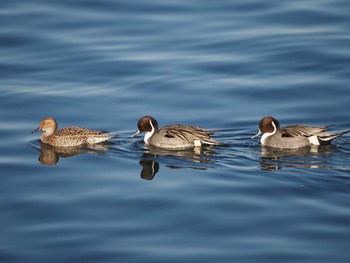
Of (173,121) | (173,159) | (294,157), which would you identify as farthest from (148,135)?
(294,157)

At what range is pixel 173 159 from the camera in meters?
14.6

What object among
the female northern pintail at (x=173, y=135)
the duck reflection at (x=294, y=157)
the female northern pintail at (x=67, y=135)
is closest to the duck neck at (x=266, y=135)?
the duck reflection at (x=294, y=157)

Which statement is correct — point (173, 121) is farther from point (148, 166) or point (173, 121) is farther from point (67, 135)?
point (148, 166)

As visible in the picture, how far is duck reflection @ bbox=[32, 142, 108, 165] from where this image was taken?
48.5 ft

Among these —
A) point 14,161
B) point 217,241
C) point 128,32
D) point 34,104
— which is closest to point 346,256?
point 217,241

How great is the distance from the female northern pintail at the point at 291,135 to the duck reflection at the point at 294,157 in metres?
0.10

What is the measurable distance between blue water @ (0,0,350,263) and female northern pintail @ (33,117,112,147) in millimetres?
197

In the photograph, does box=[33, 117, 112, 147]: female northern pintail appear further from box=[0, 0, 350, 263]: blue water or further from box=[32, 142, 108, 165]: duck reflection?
box=[0, 0, 350, 263]: blue water

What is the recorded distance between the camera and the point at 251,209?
11789mm

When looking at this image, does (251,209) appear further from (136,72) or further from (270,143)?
(136,72)

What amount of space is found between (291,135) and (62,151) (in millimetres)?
3952

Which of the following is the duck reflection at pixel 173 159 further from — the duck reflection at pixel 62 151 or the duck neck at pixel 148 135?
the duck reflection at pixel 62 151

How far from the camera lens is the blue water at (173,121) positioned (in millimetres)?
10930

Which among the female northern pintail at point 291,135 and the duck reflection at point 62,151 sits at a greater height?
the female northern pintail at point 291,135
